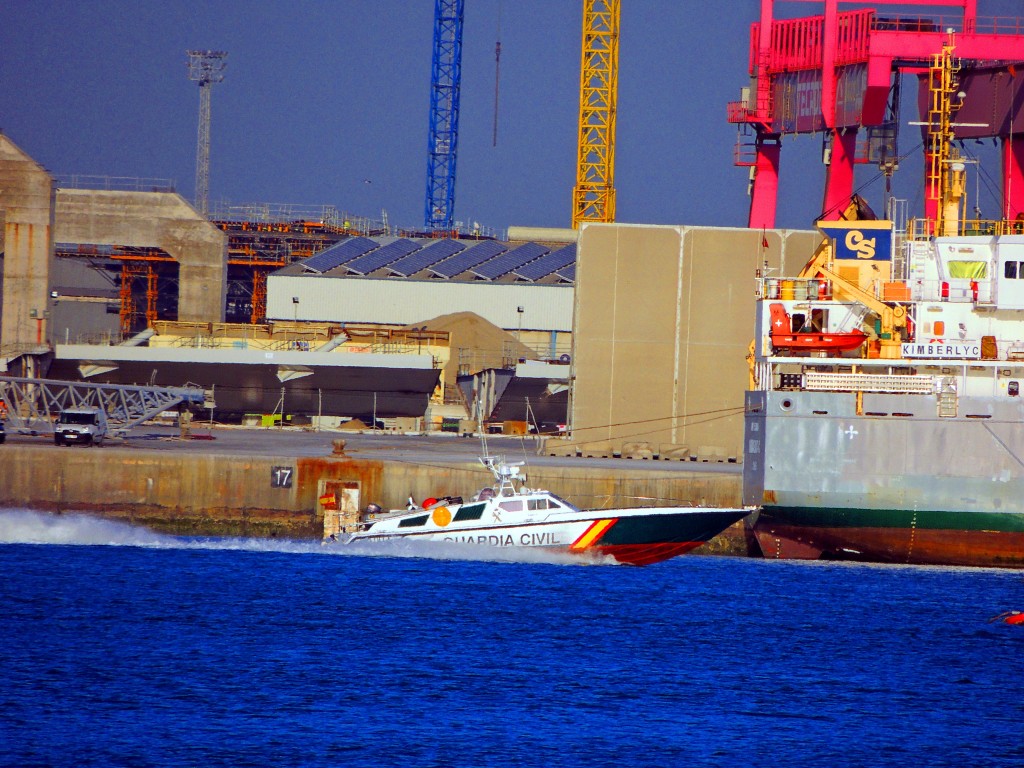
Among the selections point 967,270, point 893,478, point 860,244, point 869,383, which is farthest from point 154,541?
point 967,270

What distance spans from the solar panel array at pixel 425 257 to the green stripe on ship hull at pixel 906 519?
2209 inches

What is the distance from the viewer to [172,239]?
91.3m

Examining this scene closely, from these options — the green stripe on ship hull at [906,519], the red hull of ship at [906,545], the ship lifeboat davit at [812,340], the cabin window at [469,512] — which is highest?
the ship lifeboat davit at [812,340]

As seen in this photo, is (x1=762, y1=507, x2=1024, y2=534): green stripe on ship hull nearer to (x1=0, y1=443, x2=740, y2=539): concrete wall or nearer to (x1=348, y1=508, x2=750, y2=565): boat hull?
(x1=348, y1=508, x2=750, y2=565): boat hull

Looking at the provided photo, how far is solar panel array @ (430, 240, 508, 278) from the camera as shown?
97250mm

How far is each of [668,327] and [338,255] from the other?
45845 millimetres

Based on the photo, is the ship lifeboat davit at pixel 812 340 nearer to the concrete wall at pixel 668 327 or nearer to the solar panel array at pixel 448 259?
the concrete wall at pixel 668 327

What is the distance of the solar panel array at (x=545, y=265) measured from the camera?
316ft

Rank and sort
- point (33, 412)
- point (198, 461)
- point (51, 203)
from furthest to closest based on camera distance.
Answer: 1. point (51, 203)
2. point (33, 412)
3. point (198, 461)

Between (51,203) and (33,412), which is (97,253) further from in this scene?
(33,412)

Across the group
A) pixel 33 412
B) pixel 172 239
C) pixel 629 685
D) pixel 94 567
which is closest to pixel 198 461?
pixel 94 567

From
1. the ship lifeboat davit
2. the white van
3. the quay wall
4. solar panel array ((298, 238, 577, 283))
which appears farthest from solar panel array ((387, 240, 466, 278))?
the ship lifeboat davit

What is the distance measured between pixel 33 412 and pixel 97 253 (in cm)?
4978

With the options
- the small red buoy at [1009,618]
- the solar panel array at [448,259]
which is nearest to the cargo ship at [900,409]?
the small red buoy at [1009,618]
